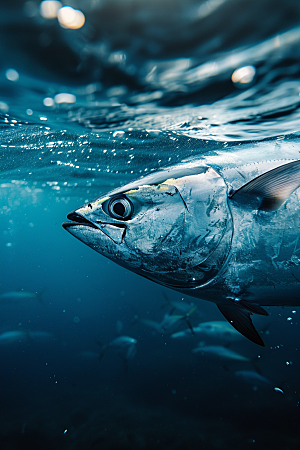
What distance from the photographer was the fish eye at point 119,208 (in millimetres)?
1689

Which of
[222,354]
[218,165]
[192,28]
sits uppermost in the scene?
[192,28]

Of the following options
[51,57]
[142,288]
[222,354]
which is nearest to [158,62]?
[51,57]

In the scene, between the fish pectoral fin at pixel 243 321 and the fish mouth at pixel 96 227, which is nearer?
the fish mouth at pixel 96 227

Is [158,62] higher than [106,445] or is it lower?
higher

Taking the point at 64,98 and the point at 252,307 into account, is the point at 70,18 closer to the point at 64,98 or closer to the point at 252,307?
the point at 64,98

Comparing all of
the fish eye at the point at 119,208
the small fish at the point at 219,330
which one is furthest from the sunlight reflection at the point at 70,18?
the small fish at the point at 219,330

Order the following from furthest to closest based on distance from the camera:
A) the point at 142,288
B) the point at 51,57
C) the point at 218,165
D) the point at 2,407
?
the point at 142,288
the point at 2,407
the point at 51,57
the point at 218,165

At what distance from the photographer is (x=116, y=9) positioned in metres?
2.84

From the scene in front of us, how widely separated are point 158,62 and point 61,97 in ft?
7.88

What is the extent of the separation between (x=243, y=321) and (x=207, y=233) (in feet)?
2.92

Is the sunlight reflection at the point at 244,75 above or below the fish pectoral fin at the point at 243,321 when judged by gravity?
above

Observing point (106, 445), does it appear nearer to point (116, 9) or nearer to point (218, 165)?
point (218, 165)

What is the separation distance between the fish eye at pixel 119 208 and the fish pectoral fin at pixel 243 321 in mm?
1164

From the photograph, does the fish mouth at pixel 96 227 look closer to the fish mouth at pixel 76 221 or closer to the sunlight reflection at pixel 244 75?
the fish mouth at pixel 76 221
